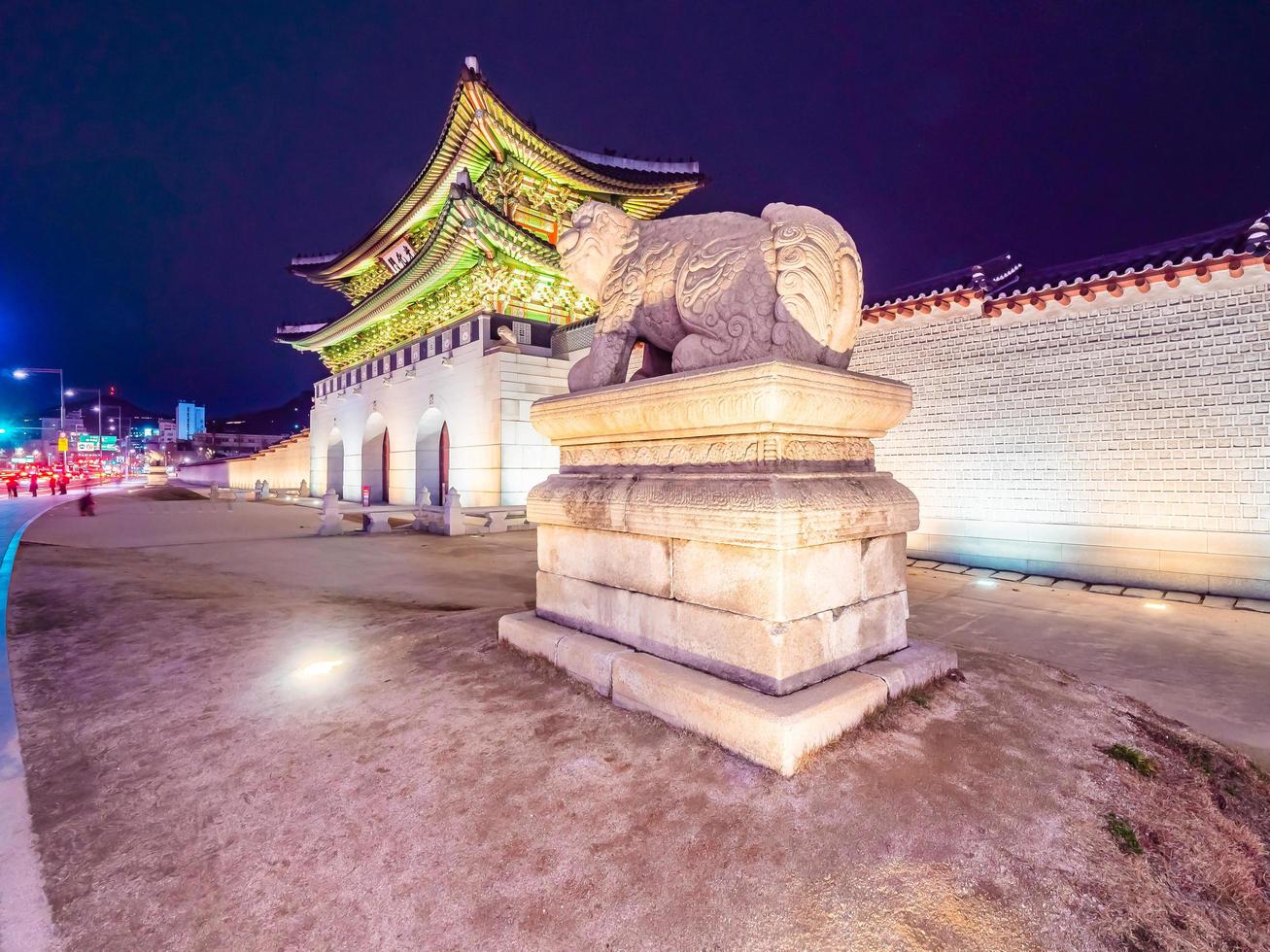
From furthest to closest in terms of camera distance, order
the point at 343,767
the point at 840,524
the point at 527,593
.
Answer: the point at 527,593 < the point at 840,524 < the point at 343,767

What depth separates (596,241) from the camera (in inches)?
135

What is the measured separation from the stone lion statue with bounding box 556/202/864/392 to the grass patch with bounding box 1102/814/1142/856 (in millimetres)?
2043

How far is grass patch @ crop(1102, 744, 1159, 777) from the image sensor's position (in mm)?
2170

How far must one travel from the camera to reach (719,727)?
7.33 feet

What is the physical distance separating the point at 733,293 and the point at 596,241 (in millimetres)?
1144

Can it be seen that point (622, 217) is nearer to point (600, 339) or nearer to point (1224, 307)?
point (600, 339)

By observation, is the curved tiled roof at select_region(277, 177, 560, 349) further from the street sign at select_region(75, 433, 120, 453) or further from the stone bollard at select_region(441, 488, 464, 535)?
the street sign at select_region(75, 433, 120, 453)

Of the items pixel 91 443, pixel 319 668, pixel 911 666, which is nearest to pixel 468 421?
pixel 319 668

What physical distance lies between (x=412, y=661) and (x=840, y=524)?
2.62 meters

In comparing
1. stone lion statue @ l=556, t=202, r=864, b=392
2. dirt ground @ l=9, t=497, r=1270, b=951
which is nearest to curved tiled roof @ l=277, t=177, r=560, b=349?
stone lion statue @ l=556, t=202, r=864, b=392

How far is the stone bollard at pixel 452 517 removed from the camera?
38.1 ft

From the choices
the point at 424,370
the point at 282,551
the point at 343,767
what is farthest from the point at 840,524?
the point at 424,370

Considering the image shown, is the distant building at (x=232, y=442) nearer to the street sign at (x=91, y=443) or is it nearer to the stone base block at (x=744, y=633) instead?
the street sign at (x=91, y=443)

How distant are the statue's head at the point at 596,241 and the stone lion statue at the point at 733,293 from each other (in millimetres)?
88
